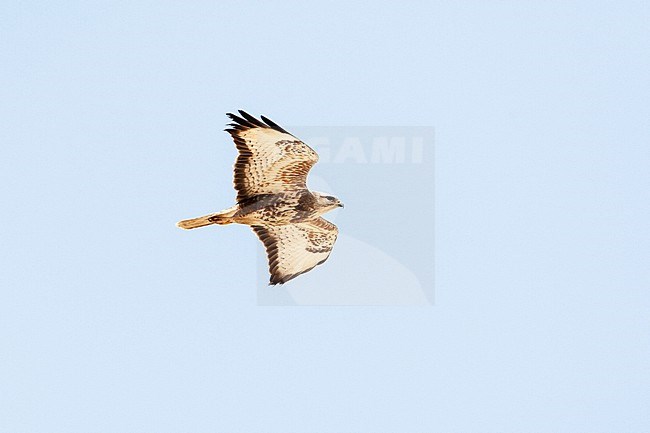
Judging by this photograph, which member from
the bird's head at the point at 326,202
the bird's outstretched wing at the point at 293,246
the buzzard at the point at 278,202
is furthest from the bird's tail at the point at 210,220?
the bird's head at the point at 326,202

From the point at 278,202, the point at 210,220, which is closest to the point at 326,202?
the point at 278,202

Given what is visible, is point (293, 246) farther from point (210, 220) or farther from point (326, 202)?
point (210, 220)

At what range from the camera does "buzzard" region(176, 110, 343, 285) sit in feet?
35.9

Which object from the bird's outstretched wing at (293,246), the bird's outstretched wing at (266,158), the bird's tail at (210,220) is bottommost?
the bird's outstretched wing at (293,246)

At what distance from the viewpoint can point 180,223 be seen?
444 inches

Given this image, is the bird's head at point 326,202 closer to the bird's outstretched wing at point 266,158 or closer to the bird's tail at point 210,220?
the bird's outstretched wing at point 266,158

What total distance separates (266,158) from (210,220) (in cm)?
93

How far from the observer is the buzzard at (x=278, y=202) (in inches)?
431

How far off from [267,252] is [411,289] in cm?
439

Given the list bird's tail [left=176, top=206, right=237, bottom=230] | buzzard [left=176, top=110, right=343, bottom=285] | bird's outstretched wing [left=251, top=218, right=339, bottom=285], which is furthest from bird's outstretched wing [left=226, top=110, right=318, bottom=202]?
bird's outstretched wing [left=251, top=218, right=339, bottom=285]

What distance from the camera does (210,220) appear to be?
11391mm

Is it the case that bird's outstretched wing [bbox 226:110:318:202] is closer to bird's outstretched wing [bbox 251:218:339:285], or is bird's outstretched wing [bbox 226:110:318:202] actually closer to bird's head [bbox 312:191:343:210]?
bird's head [bbox 312:191:343:210]

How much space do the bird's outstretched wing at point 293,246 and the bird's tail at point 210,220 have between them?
2.40 ft

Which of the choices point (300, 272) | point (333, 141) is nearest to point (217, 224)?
Answer: point (300, 272)
